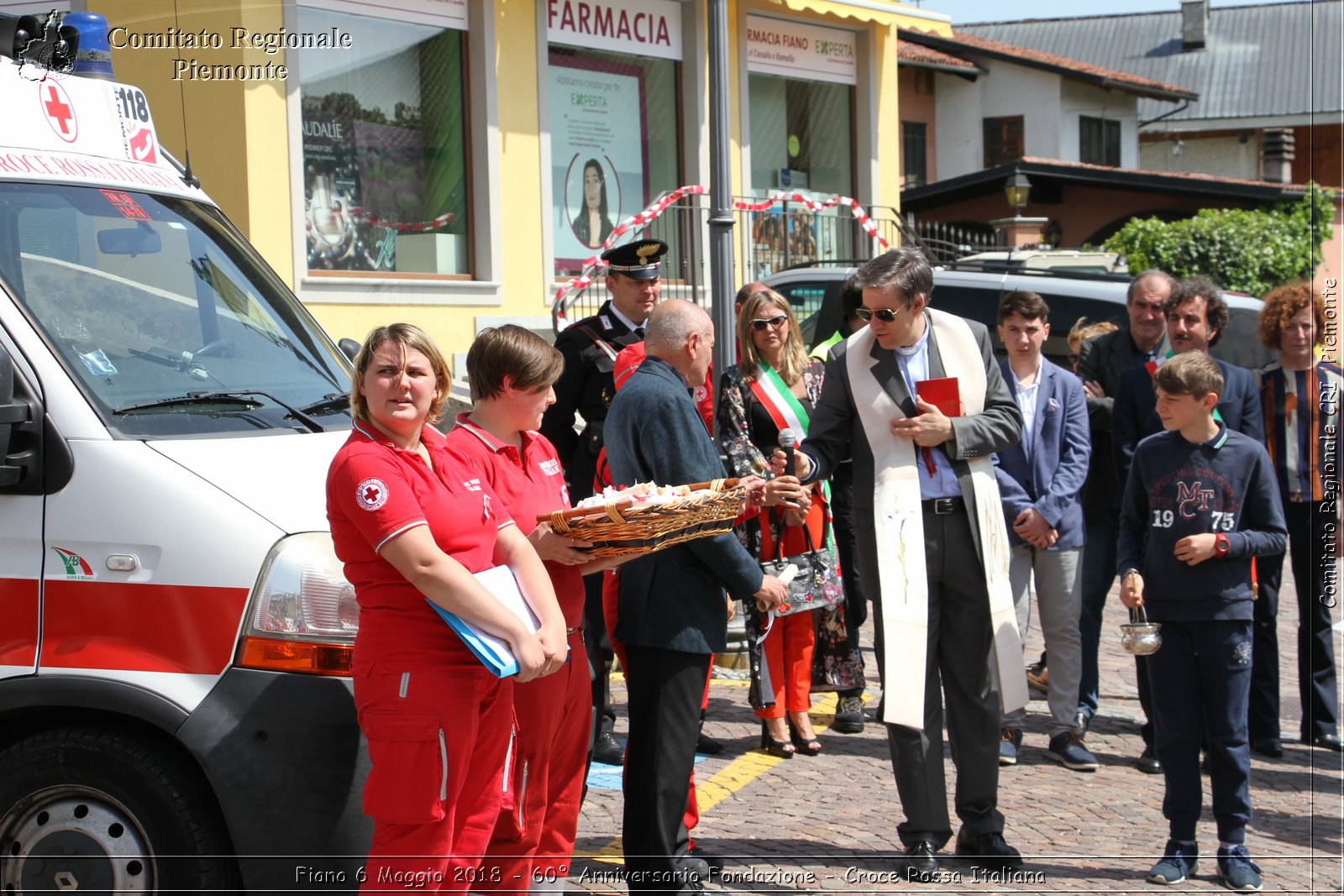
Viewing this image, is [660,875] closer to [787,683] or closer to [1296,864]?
[787,683]

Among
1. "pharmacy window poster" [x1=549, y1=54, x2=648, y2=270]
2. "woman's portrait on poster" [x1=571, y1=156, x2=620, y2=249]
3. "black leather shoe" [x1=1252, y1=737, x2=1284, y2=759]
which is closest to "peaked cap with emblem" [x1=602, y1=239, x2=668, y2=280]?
"black leather shoe" [x1=1252, y1=737, x2=1284, y2=759]

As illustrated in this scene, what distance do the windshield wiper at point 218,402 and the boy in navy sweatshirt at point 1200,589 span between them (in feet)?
10.3

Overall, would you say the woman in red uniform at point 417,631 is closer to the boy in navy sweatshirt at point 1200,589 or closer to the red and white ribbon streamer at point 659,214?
the boy in navy sweatshirt at point 1200,589

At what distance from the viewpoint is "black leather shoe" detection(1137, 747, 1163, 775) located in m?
6.74

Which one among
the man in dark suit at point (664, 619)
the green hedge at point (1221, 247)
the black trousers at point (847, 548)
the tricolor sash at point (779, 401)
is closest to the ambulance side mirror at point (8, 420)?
the man in dark suit at point (664, 619)

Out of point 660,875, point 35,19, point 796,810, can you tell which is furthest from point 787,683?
point 35,19

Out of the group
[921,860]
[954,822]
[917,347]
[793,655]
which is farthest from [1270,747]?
[917,347]

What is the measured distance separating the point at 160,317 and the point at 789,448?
258 cm

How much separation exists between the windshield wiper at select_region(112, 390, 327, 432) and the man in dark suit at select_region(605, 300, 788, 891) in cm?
102

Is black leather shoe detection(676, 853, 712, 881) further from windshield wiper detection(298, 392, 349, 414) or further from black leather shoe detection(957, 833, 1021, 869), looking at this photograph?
windshield wiper detection(298, 392, 349, 414)

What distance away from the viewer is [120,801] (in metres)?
3.94

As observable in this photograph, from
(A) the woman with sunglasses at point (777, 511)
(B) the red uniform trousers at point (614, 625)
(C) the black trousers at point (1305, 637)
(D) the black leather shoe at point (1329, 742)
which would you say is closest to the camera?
(B) the red uniform trousers at point (614, 625)

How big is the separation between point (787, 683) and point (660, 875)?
7.03 feet

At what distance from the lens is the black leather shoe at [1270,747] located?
7027 mm
